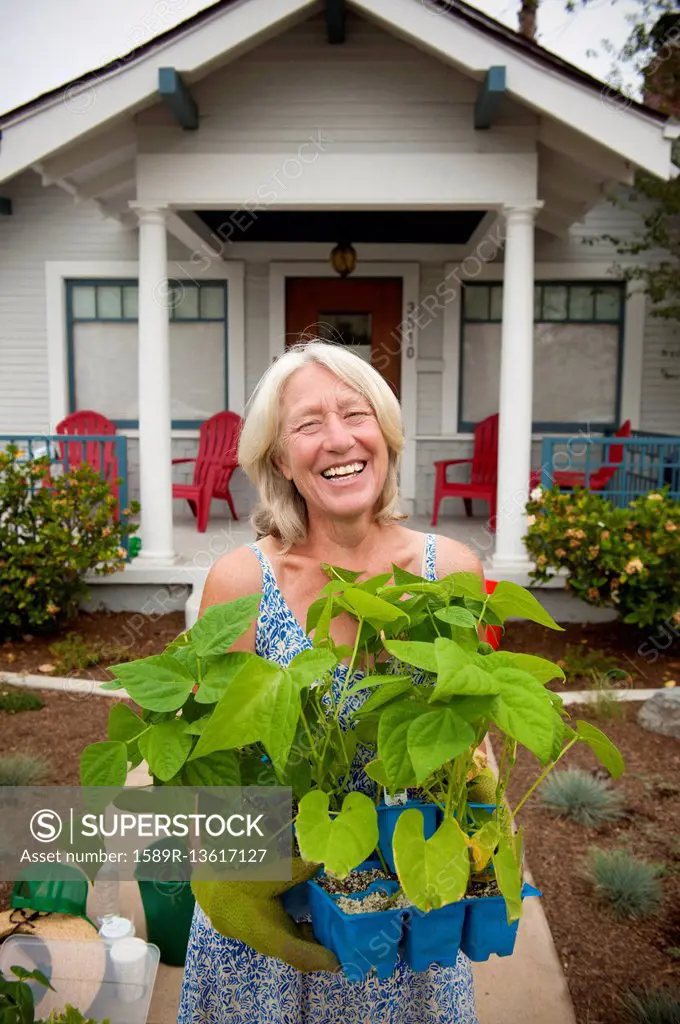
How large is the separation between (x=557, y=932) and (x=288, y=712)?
244 cm

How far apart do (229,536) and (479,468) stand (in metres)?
2.49

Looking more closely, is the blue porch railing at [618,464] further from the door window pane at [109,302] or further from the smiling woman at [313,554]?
the door window pane at [109,302]

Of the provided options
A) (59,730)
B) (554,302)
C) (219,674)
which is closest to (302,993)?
(219,674)

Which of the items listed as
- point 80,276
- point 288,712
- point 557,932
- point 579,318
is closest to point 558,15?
point 579,318

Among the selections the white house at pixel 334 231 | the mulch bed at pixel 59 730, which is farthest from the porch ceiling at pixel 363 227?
the mulch bed at pixel 59 730

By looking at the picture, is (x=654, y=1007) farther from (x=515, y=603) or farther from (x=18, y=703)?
(x=18, y=703)

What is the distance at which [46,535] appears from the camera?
586cm

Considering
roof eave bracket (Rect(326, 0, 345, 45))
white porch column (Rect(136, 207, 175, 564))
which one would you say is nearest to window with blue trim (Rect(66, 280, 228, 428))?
white porch column (Rect(136, 207, 175, 564))

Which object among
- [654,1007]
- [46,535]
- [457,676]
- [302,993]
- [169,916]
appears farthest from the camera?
[46,535]

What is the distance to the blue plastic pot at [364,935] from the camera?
1.04 meters

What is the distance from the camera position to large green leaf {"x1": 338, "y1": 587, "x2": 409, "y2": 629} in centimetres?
101

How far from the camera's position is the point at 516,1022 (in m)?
2.50

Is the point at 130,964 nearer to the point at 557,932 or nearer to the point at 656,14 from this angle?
the point at 557,932

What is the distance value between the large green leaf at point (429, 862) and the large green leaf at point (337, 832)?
0.04 metres
